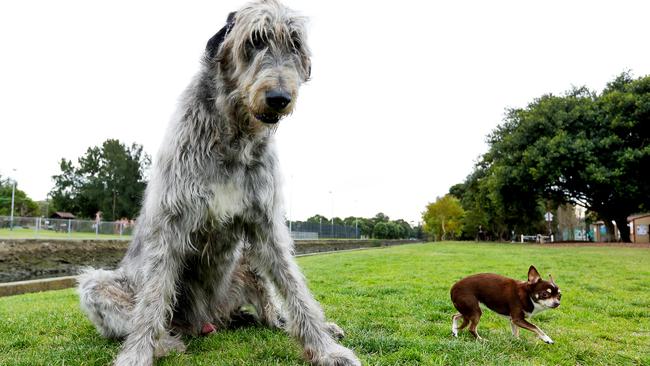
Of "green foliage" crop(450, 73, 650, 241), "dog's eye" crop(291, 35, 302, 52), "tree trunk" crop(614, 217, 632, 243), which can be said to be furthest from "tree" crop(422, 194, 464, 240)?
"dog's eye" crop(291, 35, 302, 52)

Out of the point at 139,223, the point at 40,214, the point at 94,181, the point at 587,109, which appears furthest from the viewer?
the point at 40,214

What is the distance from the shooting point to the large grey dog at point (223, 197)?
10.8 feet

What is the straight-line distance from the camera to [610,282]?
35.1 feet

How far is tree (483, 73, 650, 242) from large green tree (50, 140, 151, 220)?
5938 cm

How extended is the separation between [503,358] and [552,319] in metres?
3.00

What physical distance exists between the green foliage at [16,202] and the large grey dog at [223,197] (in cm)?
9399

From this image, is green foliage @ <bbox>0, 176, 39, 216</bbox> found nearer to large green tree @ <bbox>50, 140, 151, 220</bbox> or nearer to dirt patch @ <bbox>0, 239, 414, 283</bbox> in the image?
large green tree @ <bbox>50, 140, 151, 220</bbox>

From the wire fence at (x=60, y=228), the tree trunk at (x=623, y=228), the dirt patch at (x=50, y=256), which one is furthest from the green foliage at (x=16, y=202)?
the tree trunk at (x=623, y=228)

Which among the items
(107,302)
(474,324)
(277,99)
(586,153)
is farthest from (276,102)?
(586,153)

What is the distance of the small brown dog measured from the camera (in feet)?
15.7

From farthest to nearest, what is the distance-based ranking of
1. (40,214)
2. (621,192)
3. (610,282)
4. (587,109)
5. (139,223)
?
(40,214), (587,109), (621,192), (610,282), (139,223)

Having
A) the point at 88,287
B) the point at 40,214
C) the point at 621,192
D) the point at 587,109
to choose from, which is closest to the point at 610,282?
the point at 88,287

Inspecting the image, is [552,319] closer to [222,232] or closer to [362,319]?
[362,319]

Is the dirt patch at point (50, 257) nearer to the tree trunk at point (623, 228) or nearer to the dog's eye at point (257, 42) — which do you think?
the dog's eye at point (257, 42)
